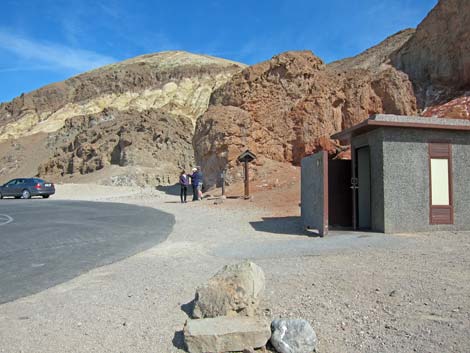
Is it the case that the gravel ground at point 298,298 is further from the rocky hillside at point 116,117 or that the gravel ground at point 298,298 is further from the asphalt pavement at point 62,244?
the rocky hillside at point 116,117

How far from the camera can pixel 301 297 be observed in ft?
16.8

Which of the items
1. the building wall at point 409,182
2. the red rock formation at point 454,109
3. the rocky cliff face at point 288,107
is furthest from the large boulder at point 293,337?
the red rock formation at point 454,109

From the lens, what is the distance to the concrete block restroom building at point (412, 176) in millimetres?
9555

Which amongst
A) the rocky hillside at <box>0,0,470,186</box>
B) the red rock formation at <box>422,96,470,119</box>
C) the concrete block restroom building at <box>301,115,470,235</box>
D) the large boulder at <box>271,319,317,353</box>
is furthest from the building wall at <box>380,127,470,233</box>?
the red rock formation at <box>422,96,470,119</box>

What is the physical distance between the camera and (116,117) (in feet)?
178

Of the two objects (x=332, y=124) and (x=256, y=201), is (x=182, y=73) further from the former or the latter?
(x=256, y=201)

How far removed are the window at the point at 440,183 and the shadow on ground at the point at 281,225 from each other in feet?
9.77

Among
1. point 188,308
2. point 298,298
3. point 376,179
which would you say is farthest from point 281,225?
point 188,308

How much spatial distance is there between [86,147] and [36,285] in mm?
41854

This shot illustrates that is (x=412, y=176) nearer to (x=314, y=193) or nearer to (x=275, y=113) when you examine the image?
(x=314, y=193)

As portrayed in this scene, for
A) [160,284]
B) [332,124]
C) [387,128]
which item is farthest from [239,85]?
[160,284]

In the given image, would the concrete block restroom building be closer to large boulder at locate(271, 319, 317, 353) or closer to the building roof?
the building roof

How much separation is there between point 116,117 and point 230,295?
5294 centimetres

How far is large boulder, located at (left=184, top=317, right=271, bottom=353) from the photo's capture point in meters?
3.76
